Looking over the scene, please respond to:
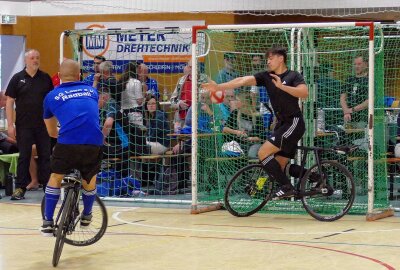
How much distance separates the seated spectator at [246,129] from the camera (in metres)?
14.6

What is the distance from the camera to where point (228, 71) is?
1487 cm

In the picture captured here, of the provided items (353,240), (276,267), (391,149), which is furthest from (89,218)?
(391,149)

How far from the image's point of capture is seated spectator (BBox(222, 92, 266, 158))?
14.6 metres

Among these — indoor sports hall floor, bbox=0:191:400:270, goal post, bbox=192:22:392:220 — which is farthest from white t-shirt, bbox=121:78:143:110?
indoor sports hall floor, bbox=0:191:400:270

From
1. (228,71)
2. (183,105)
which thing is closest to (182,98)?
(183,105)

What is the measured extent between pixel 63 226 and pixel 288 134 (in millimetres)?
3951

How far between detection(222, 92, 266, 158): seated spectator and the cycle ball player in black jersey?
1.91m

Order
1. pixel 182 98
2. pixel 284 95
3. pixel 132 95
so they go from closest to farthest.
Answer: pixel 284 95
pixel 132 95
pixel 182 98

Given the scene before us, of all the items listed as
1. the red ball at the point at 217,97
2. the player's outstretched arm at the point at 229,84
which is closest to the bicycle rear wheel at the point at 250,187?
the player's outstretched arm at the point at 229,84

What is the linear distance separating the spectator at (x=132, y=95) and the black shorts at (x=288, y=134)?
3736 mm

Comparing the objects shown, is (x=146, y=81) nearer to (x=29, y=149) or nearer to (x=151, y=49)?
(x=29, y=149)

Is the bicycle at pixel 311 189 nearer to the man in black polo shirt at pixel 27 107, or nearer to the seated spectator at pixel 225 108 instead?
the seated spectator at pixel 225 108

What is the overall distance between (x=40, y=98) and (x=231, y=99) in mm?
2948

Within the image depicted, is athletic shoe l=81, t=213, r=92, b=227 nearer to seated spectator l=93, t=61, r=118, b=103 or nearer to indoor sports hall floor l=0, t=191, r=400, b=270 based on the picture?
indoor sports hall floor l=0, t=191, r=400, b=270
